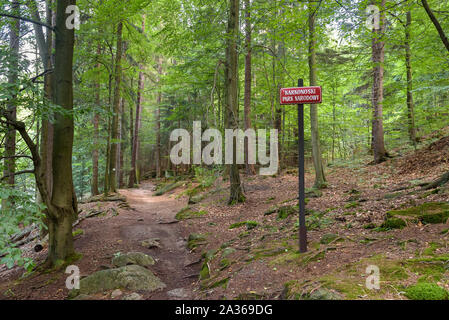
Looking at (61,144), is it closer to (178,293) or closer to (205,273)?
(178,293)

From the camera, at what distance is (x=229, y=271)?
187 inches

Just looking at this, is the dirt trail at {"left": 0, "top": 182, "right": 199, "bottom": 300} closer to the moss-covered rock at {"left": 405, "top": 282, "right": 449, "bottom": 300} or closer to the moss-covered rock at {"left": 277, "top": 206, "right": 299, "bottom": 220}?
the moss-covered rock at {"left": 277, "top": 206, "right": 299, "bottom": 220}

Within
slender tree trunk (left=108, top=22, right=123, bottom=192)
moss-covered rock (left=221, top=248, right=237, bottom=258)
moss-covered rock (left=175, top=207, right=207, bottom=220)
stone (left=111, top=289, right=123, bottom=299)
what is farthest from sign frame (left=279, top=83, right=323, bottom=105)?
slender tree trunk (left=108, top=22, right=123, bottom=192)

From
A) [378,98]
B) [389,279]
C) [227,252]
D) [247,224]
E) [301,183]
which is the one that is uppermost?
[378,98]

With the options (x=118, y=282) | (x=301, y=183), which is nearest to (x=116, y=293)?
(x=118, y=282)

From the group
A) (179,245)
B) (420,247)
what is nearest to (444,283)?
(420,247)

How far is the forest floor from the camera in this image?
3.26 m

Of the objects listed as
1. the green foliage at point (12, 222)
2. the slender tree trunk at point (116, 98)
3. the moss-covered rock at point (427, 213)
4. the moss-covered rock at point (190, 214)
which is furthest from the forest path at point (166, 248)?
the moss-covered rock at point (427, 213)

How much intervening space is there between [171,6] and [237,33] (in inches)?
125

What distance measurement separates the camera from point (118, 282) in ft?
15.4

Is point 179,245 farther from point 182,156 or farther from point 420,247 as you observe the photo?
point 182,156

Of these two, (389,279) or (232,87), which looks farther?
(232,87)

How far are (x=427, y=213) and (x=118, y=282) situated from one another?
5.90 m

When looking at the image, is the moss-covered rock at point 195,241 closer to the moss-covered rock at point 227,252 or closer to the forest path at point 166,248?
the forest path at point 166,248
